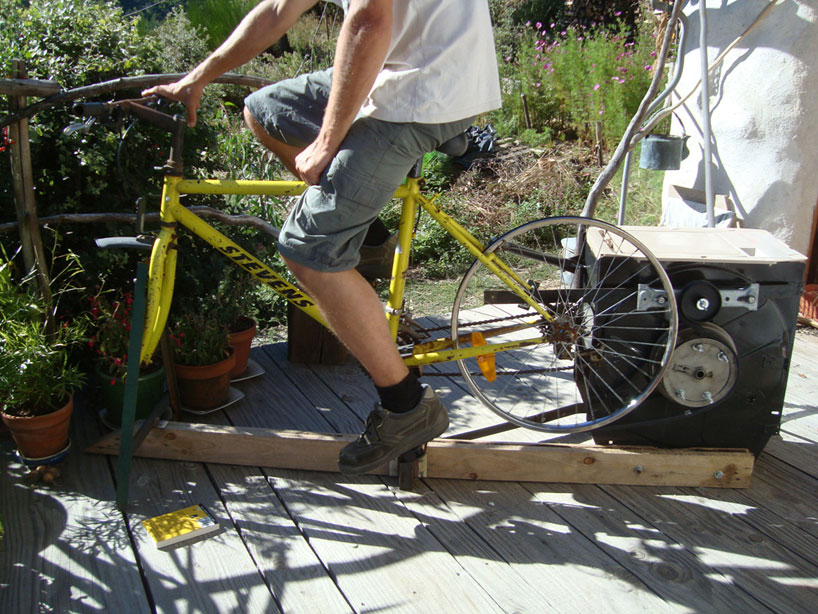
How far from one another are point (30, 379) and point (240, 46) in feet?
4.24

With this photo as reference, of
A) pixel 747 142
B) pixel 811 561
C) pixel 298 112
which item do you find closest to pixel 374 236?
pixel 298 112

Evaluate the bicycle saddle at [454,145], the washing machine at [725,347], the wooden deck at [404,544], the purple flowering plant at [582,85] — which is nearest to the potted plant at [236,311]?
the wooden deck at [404,544]

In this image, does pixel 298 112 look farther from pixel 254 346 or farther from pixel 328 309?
pixel 254 346

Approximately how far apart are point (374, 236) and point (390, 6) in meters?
1.11

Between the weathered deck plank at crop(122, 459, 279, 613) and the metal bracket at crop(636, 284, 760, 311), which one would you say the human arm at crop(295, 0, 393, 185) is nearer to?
the metal bracket at crop(636, 284, 760, 311)

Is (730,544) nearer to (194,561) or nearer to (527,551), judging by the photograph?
(527,551)

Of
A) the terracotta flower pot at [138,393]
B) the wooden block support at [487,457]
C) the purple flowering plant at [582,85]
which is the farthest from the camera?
the purple flowering plant at [582,85]

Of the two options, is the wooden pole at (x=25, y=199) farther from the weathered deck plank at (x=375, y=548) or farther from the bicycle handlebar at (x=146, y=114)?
the weathered deck plank at (x=375, y=548)

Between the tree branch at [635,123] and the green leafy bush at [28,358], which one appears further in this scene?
the tree branch at [635,123]

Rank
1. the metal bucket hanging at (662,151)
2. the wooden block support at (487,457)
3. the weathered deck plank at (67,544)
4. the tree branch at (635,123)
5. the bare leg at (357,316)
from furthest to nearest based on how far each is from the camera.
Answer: the metal bucket hanging at (662,151)
the tree branch at (635,123)
the wooden block support at (487,457)
the bare leg at (357,316)
the weathered deck plank at (67,544)

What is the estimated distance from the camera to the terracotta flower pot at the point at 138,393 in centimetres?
266

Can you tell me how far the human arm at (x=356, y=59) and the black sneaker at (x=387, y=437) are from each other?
0.86 metres

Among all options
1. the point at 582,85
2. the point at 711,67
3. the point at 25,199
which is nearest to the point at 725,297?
the point at 711,67

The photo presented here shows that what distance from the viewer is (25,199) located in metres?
2.63
